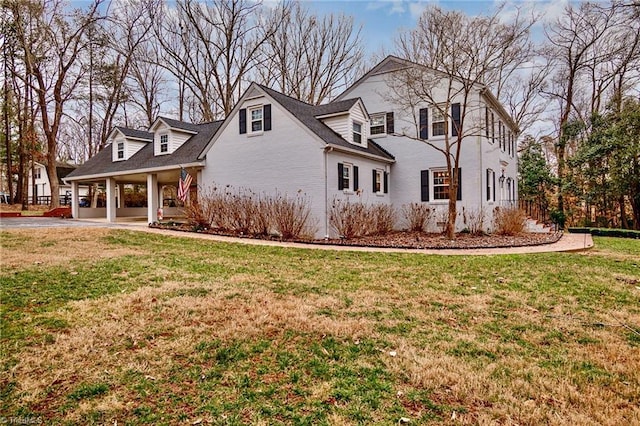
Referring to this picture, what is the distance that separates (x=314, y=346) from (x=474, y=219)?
1294 centimetres

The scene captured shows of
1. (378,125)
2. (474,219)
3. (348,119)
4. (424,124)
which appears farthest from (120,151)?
(474,219)

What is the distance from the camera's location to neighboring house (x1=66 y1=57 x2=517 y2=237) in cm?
1317

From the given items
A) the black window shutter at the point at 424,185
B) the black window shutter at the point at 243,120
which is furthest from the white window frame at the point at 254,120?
the black window shutter at the point at 424,185

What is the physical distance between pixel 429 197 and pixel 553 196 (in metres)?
10.7

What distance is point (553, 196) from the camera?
21.3m

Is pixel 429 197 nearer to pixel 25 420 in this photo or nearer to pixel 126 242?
pixel 126 242

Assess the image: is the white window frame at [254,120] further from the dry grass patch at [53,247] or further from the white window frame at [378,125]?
the dry grass patch at [53,247]

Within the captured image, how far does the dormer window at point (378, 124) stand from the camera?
16.9 m

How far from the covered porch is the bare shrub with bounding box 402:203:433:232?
372 inches

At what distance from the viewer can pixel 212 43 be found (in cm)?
2503

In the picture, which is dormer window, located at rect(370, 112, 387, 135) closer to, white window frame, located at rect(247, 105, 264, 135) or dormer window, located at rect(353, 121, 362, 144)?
dormer window, located at rect(353, 121, 362, 144)

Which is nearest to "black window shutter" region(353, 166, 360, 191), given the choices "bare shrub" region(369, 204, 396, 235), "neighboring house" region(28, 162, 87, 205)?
"bare shrub" region(369, 204, 396, 235)

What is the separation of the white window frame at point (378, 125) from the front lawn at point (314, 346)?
1130 cm

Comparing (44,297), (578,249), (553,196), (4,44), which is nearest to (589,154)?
(553,196)
